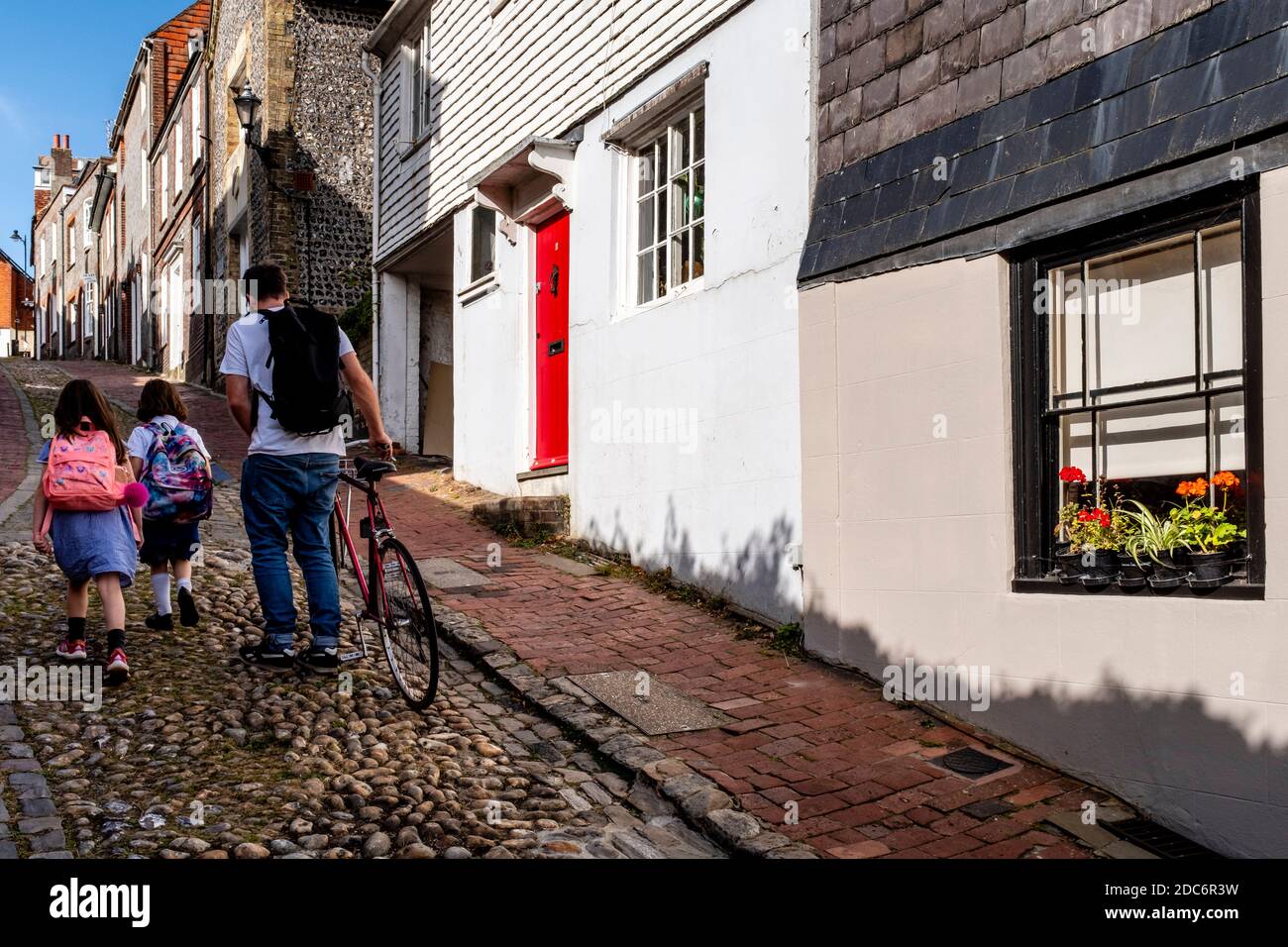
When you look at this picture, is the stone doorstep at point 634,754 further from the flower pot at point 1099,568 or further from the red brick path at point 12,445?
the red brick path at point 12,445

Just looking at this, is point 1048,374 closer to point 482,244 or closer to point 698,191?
point 698,191

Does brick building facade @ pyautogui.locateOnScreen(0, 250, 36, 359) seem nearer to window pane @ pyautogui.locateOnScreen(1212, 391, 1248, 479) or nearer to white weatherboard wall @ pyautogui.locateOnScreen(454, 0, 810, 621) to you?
white weatherboard wall @ pyautogui.locateOnScreen(454, 0, 810, 621)

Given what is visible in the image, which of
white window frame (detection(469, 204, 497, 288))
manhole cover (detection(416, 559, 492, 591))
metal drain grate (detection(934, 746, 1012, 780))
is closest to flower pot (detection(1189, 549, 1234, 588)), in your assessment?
metal drain grate (detection(934, 746, 1012, 780))

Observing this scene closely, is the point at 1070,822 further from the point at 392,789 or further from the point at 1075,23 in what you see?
the point at 1075,23

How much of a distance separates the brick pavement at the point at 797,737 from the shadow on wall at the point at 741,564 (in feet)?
0.78

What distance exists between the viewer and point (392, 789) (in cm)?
450

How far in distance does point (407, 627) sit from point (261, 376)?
136 cm

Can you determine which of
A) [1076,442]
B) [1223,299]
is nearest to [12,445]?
[1076,442]

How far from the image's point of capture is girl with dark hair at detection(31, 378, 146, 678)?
18.5ft

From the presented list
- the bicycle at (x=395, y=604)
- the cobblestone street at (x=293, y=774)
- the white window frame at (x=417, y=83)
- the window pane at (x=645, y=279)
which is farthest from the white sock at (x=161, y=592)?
the white window frame at (x=417, y=83)

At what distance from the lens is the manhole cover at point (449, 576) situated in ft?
26.5

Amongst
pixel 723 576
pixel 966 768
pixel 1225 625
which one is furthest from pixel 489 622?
pixel 1225 625

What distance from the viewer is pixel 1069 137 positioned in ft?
16.6

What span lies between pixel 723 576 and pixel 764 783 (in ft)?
8.95
